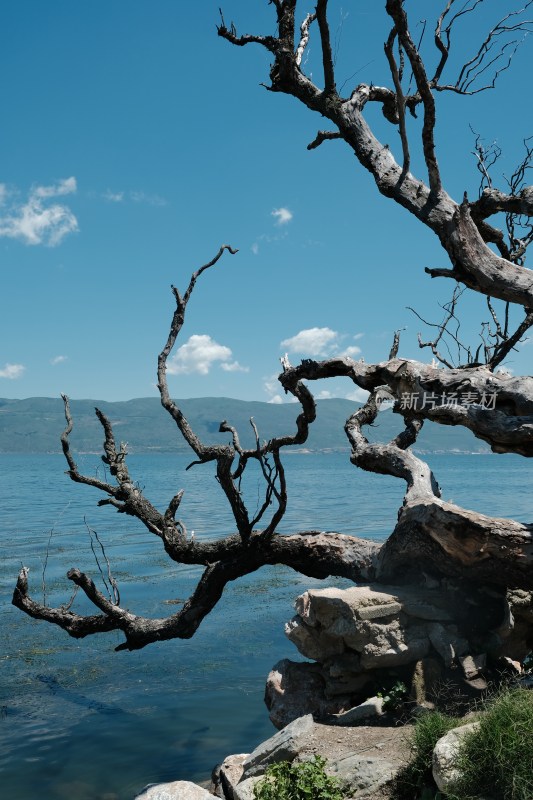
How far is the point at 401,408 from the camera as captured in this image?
26.0 feet

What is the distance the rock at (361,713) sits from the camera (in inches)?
293

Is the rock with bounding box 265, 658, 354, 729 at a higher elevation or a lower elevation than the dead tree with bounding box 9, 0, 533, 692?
lower

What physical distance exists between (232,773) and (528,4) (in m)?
9.45

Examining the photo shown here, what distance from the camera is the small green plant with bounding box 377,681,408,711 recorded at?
7.43m

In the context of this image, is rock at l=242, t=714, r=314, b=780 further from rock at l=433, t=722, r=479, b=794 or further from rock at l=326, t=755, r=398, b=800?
rock at l=433, t=722, r=479, b=794

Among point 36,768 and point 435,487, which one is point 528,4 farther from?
point 36,768

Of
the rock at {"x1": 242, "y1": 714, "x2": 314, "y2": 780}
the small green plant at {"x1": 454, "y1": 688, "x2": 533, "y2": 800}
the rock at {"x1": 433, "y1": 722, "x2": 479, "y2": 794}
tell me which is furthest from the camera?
the rock at {"x1": 242, "y1": 714, "x2": 314, "y2": 780}

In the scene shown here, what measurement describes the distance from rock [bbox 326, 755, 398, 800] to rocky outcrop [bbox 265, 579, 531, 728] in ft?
4.25

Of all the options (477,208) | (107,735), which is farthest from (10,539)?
(477,208)

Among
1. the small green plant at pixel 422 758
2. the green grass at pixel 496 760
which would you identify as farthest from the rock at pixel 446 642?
the green grass at pixel 496 760

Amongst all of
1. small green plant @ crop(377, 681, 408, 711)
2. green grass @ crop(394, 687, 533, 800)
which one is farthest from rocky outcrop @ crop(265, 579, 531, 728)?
green grass @ crop(394, 687, 533, 800)

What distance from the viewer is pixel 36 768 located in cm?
1036

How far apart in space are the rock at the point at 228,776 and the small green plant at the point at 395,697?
193 centimetres

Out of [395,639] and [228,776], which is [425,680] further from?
[228,776]
